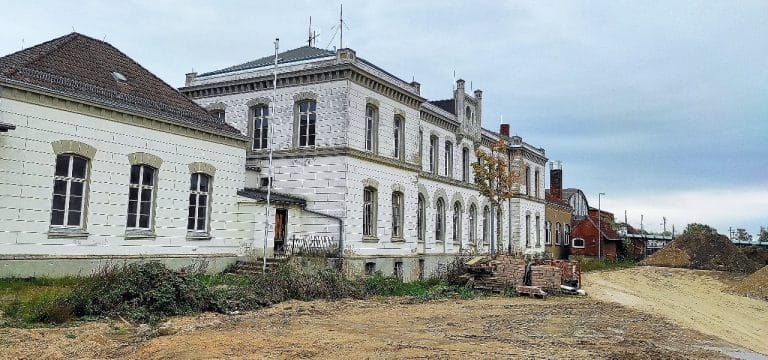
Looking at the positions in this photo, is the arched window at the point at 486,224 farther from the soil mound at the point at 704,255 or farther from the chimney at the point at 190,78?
the soil mound at the point at 704,255

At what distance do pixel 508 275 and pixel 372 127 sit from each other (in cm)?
830

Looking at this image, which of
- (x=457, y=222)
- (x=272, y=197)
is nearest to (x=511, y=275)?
(x=272, y=197)

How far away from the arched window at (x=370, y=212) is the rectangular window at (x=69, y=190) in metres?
11.0

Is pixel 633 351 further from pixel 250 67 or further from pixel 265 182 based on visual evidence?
pixel 250 67

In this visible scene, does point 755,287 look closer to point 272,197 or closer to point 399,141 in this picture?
point 399,141

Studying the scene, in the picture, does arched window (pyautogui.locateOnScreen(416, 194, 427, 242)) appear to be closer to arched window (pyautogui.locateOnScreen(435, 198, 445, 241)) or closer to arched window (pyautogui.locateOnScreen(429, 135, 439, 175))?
arched window (pyautogui.locateOnScreen(435, 198, 445, 241))

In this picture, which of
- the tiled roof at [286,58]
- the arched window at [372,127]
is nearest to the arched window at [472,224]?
the arched window at [372,127]

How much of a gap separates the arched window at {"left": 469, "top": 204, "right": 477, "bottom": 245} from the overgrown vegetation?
1896cm

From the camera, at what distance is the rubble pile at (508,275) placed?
22312mm

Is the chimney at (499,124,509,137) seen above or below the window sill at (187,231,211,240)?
above

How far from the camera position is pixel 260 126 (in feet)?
86.7

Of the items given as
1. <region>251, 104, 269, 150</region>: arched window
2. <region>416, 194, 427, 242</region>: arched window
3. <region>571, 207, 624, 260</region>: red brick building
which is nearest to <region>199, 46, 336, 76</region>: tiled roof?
<region>251, 104, 269, 150</region>: arched window

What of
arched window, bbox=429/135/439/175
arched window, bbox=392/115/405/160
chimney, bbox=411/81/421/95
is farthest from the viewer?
arched window, bbox=429/135/439/175

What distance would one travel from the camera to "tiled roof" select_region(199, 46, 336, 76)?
84.6 feet
